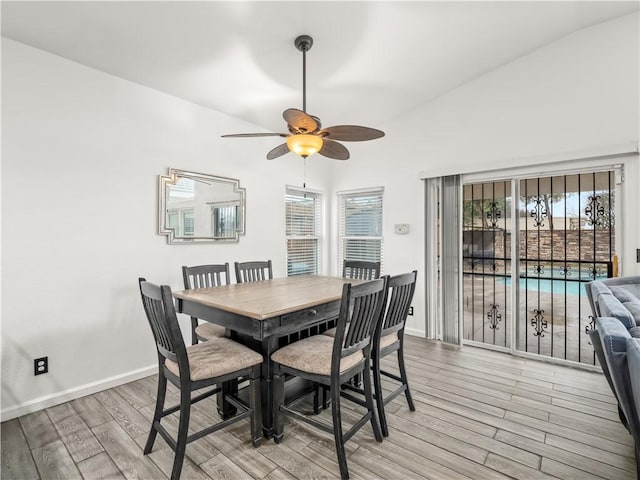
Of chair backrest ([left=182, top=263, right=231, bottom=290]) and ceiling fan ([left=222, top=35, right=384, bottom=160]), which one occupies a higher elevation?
ceiling fan ([left=222, top=35, right=384, bottom=160])

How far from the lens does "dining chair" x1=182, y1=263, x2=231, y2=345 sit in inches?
102

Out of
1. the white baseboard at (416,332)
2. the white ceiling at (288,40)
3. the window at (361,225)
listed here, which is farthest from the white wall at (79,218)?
the white baseboard at (416,332)

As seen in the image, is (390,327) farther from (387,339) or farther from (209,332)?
(209,332)

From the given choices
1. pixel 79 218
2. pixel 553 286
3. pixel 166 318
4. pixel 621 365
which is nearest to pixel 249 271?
pixel 79 218

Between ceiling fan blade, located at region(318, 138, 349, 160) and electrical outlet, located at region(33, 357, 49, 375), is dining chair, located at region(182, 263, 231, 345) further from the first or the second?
ceiling fan blade, located at region(318, 138, 349, 160)

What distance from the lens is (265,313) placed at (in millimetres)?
1847

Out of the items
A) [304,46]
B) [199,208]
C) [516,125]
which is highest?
[304,46]

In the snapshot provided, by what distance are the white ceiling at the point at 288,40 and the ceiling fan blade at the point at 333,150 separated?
0.85 metres

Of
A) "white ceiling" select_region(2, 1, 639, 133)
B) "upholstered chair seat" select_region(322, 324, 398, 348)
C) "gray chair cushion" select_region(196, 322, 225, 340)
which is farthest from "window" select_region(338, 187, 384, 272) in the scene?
"gray chair cushion" select_region(196, 322, 225, 340)

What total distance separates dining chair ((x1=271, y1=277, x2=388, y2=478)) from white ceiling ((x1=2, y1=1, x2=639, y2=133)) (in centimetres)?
204

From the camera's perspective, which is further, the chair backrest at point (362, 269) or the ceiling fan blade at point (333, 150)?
the chair backrest at point (362, 269)

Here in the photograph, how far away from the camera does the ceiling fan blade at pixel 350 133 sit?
236 cm

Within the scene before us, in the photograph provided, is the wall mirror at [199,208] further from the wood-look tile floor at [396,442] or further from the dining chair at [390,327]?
the dining chair at [390,327]

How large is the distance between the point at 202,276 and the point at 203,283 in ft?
0.22
